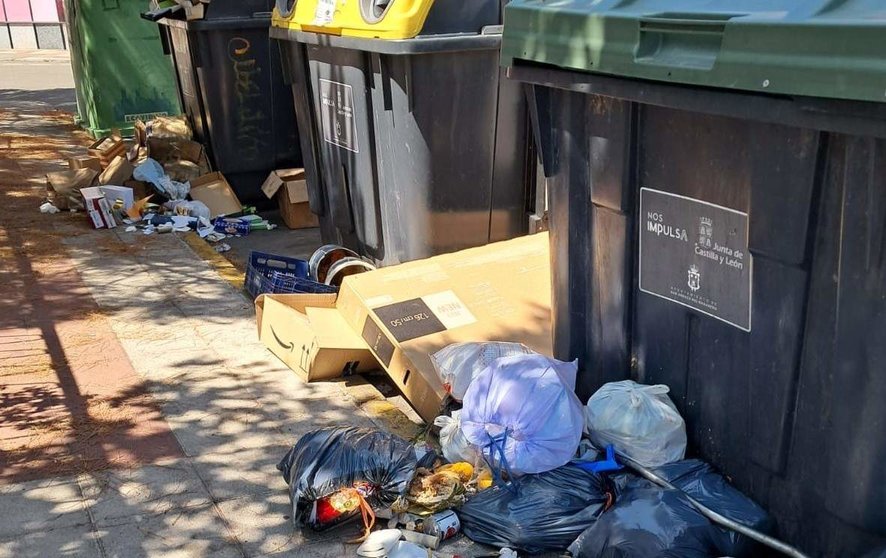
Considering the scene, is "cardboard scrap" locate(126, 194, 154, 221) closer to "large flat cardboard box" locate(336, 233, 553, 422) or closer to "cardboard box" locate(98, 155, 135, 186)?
"cardboard box" locate(98, 155, 135, 186)

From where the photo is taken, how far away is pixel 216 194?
694 cm

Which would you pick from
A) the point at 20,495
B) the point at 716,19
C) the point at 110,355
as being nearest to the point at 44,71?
the point at 110,355

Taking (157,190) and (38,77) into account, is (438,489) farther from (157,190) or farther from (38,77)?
(38,77)

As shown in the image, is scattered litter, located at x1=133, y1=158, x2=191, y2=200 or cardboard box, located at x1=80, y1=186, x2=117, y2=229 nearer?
cardboard box, located at x1=80, y1=186, x2=117, y2=229

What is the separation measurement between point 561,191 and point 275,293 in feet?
6.27

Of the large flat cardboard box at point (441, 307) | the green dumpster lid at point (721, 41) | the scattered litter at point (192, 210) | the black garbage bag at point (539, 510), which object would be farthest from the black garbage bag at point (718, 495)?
the scattered litter at point (192, 210)

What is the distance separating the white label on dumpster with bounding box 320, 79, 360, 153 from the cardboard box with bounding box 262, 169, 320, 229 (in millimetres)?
1545

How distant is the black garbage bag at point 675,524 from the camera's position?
2.50 m

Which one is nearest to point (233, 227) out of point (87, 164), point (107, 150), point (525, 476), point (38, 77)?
point (87, 164)

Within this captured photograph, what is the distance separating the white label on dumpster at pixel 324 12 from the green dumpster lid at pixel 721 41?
1867 millimetres

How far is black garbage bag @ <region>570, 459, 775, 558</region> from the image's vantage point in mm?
2502

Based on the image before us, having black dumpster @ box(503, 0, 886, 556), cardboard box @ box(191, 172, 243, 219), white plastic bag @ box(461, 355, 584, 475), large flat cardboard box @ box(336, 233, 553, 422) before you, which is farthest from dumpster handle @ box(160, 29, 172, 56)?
white plastic bag @ box(461, 355, 584, 475)

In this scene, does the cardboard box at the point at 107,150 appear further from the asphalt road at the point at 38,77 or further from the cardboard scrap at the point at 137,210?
the asphalt road at the point at 38,77

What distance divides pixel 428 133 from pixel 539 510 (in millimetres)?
2171
